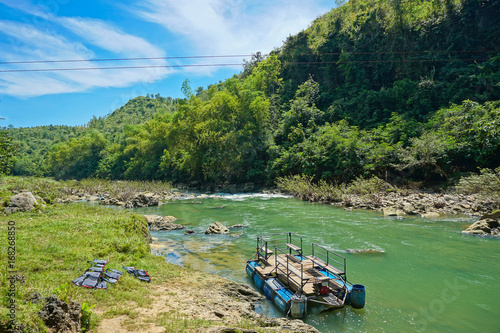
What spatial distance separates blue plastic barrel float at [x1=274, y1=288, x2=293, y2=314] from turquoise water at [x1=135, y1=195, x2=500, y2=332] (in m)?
0.22

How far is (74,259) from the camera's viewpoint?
24.7 ft

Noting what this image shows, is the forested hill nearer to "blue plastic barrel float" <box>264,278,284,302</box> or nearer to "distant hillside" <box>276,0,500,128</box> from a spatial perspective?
"distant hillside" <box>276,0,500,128</box>

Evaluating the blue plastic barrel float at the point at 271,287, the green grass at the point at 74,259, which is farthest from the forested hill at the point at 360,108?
the green grass at the point at 74,259

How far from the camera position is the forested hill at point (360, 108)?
23.0 meters

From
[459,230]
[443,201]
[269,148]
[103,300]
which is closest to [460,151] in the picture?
[443,201]

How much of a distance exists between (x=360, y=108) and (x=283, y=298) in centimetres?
3371

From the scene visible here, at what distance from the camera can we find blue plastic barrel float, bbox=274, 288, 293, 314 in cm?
677

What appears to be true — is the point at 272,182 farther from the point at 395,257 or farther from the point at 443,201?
the point at 395,257

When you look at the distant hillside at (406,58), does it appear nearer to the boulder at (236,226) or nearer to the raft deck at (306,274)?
the boulder at (236,226)

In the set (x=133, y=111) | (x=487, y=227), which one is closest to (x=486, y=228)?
(x=487, y=227)

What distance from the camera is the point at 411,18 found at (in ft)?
116

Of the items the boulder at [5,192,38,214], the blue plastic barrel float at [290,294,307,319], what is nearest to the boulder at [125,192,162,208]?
the boulder at [5,192,38,214]

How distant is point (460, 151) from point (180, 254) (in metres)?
21.1

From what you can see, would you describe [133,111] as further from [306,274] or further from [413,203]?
[306,274]
